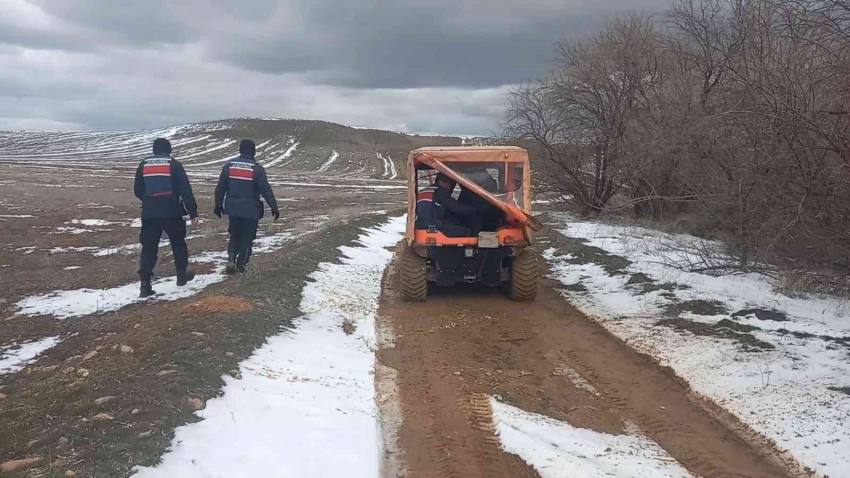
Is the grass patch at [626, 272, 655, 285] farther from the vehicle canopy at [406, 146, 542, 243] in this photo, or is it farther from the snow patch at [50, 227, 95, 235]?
the snow patch at [50, 227, 95, 235]

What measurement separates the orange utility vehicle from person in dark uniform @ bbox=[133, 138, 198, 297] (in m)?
3.07

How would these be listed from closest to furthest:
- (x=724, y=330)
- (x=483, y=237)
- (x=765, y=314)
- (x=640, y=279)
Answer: (x=724, y=330) → (x=765, y=314) → (x=483, y=237) → (x=640, y=279)

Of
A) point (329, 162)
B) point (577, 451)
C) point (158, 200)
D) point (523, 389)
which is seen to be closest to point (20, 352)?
point (158, 200)

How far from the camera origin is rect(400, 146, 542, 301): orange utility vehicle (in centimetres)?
891

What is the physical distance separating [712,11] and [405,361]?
515 inches

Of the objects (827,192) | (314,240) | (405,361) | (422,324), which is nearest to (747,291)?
(827,192)

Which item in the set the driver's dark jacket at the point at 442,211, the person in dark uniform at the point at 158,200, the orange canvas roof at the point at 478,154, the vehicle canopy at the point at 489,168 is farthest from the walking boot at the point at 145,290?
the orange canvas roof at the point at 478,154

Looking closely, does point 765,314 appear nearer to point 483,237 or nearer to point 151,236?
point 483,237

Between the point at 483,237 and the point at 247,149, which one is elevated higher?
the point at 247,149

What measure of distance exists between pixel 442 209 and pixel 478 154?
0.95 meters

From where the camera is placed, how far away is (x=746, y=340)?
677cm

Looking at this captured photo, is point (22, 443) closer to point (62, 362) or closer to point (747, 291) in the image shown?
point (62, 362)

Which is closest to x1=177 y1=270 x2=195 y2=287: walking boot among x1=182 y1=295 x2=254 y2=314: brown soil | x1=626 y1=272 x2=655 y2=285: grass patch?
x1=182 y1=295 x2=254 y2=314: brown soil

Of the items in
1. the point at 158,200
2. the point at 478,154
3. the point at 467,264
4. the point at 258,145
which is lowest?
the point at 467,264
